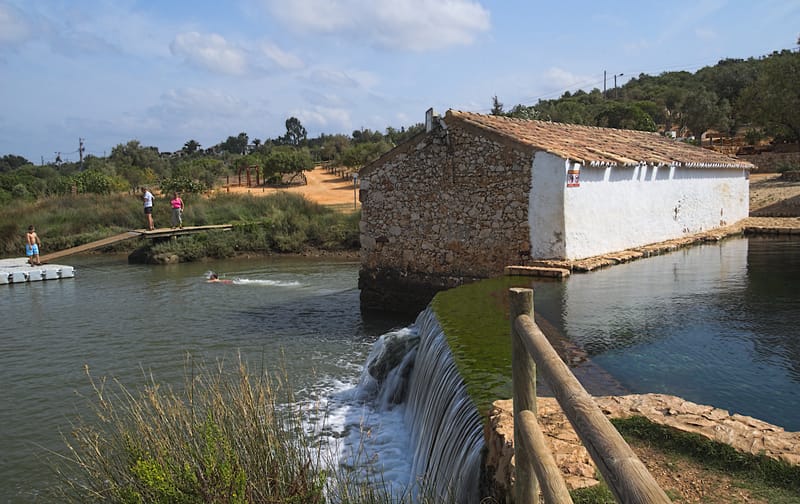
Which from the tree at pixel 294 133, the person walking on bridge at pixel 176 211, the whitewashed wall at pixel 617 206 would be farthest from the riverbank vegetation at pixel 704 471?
the tree at pixel 294 133

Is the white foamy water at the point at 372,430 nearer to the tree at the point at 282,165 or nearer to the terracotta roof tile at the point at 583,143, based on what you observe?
the terracotta roof tile at the point at 583,143

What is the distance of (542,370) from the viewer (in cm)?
271

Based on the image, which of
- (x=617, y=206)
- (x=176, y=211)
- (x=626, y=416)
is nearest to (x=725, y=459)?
(x=626, y=416)

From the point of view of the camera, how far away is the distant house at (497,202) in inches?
467

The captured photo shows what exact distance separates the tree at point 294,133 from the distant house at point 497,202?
91677 millimetres

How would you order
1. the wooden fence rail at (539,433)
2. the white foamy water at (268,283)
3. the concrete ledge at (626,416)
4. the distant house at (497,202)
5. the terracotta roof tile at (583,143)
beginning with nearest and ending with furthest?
the wooden fence rail at (539,433), the concrete ledge at (626,416), the distant house at (497,202), the terracotta roof tile at (583,143), the white foamy water at (268,283)

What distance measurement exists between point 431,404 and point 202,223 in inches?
1020

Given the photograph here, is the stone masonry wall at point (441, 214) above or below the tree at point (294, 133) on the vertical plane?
below

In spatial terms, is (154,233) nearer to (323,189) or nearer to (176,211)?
(176,211)

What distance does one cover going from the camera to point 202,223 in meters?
30.2

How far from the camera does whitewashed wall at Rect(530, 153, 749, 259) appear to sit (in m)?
11.7

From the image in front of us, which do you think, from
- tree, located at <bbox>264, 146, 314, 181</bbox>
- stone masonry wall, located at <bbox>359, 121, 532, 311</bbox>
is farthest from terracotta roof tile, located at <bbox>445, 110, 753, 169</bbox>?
tree, located at <bbox>264, 146, 314, 181</bbox>

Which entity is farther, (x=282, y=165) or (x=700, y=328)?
(x=282, y=165)

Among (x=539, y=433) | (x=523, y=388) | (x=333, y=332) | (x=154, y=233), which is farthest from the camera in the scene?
(x=154, y=233)
